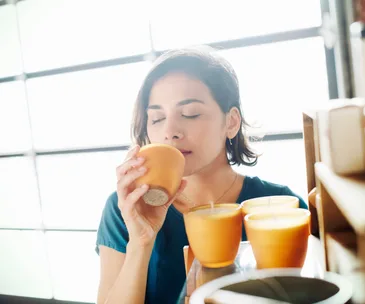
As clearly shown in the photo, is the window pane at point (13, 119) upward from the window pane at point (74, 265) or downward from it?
upward

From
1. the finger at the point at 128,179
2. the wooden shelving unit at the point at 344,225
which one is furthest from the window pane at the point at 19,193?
the wooden shelving unit at the point at 344,225

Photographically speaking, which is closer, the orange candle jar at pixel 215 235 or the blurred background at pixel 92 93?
the orange candle jar at pixel 215 235

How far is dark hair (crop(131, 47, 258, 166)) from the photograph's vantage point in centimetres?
99

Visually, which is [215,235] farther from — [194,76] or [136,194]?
[194,76]

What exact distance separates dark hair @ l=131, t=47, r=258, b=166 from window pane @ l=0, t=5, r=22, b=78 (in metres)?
1.34

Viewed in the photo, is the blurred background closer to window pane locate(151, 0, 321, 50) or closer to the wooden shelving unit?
window pane locate(151, 0, 321, 50)

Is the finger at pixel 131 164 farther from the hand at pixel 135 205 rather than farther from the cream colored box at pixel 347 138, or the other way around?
the cream colored box at pixel 347 138

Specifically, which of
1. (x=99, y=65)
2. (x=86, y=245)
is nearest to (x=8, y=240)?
(x=86, y=245)

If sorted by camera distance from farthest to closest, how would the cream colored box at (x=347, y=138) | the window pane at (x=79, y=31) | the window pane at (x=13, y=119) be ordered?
1. the window pane at (x=13, y=119)
2. the window pane at (x=79, y=31)
3. the cream colored box at (x=347, y=138)

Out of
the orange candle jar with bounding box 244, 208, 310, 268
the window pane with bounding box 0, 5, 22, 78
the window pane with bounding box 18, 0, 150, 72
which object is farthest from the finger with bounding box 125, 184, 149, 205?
the window pane with bounding box 0, 5, 22, 78

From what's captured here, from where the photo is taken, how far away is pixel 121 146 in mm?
1914

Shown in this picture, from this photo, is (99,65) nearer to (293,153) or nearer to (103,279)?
(293,153)

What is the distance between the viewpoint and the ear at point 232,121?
1067mm

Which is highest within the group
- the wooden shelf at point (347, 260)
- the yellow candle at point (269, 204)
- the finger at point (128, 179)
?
the finger at point (128, 179)
